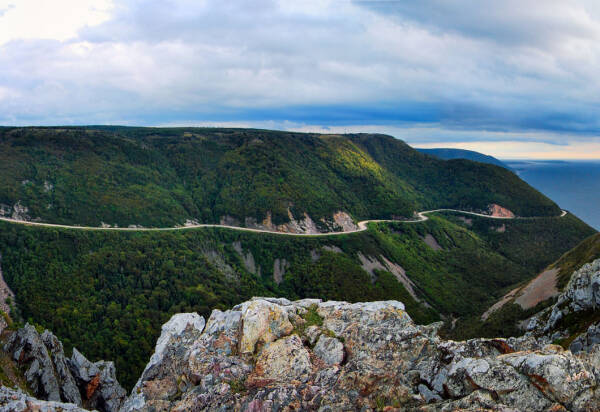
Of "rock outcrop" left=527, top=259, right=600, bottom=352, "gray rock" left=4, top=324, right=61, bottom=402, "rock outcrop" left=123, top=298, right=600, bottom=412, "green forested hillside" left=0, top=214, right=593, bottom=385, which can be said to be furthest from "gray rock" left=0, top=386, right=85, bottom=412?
"green forested hillside" left=0, top=214, right=593, bottom=385

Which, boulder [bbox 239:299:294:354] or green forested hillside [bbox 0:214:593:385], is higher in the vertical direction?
boulder [bbox 239:299:294:354]

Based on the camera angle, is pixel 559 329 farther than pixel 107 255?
No

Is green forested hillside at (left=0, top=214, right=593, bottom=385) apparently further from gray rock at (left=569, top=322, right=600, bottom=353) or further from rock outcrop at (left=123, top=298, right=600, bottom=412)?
gray rock at (left=569, top=322, right=600, bottom=353)

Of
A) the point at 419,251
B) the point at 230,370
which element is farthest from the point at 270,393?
the point at 419,251

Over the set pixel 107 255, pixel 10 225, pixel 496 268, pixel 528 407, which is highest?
pixel 528 407

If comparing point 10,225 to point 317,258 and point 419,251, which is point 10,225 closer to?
point 317,258

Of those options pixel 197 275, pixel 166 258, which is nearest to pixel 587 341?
pixel 197 275

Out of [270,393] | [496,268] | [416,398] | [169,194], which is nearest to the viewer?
[416,398]
